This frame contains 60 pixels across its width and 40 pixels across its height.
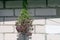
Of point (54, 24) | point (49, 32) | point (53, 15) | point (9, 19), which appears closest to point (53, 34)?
point (49, 32)

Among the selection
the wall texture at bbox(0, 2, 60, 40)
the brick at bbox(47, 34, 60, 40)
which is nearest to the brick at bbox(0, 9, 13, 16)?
the wall texture at bbox(0, 2, 60, 40)

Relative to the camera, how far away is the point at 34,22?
7980mm

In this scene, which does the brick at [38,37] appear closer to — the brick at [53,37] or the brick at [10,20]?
the brick at [53,37]

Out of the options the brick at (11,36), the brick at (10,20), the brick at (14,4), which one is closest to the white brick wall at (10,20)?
the brick at (10,20)

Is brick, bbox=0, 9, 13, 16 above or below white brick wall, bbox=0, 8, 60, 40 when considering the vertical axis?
above

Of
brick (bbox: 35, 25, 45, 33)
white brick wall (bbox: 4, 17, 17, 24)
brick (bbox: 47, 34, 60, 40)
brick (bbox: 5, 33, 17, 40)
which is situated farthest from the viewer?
white brick wall (bbox: 4, 17, 17, 24)

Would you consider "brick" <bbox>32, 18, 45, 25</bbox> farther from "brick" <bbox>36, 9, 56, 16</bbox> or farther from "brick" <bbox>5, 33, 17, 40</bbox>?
"brick" <bbox>5, 33, 17, 40</bbox>

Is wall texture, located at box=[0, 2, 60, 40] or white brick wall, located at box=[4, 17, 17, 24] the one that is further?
white brick wall, located at box=[4, 17, 17, 24]

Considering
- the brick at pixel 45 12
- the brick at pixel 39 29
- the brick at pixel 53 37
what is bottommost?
the brick at pixel 53 37

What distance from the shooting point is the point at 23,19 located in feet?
20.6

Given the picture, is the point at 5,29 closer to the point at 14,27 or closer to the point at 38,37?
the point at 14,27

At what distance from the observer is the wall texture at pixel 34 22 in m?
7.21

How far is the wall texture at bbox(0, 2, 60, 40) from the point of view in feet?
23.7

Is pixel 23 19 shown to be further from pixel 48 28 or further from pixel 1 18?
pixel 1 18
